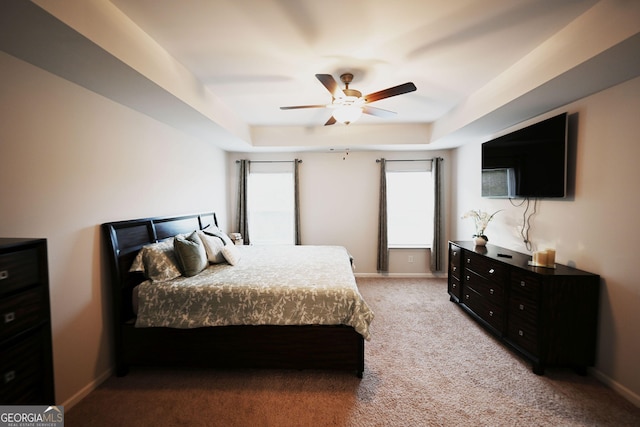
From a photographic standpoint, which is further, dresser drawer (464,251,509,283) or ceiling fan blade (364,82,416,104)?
dresser drawer (464,251,509,283)

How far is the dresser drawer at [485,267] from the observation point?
2.62 m

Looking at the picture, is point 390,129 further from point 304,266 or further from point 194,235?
point 194,235

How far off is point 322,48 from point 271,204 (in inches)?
129

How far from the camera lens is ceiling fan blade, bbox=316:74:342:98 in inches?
76.2

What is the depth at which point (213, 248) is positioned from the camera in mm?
2932

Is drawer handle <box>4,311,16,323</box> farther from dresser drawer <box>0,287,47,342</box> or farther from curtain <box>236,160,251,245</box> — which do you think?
curtain <box>236,160,251,245</box>

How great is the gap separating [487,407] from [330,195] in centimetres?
371

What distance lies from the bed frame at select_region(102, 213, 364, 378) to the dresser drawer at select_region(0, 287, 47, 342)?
0.87 metres

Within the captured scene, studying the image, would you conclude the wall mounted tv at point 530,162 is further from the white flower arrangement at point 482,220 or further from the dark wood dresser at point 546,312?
the dark wood dresser at point 546,312

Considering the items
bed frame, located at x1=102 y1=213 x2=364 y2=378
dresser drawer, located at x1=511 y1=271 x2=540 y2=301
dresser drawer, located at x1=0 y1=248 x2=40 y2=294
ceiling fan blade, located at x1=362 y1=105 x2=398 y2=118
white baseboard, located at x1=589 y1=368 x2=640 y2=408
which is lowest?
white baseboard, located at x1=589 y1=368 x2=640 y2=408

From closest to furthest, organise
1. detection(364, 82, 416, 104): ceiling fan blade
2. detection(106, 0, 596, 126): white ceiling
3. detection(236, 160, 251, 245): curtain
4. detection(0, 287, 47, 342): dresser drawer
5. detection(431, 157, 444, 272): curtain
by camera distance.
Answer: detection(0, 287, 47, 342): dresser drawer → detection(106, 0, 596, 126): white ceiling → detection(364, 82, 416, 104): ceiling fan blade → detection(431, 157, 444, 272): curtain → detection(236, 160, 251, 245): curtain

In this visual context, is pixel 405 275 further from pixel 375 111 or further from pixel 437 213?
pixel 375 111

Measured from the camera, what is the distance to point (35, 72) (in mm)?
1677

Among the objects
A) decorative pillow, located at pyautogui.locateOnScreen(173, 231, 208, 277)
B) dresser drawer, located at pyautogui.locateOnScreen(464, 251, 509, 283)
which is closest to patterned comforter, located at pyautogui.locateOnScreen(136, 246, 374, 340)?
decorative pillow, located at pyautogui.locateOnScreen(173, 231, 208, 277)
